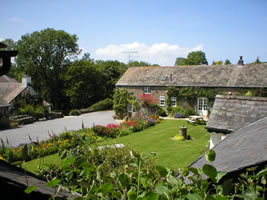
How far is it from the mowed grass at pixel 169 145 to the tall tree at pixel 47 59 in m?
26.2

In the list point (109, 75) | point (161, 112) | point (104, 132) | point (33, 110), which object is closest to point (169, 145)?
point (104, 132)

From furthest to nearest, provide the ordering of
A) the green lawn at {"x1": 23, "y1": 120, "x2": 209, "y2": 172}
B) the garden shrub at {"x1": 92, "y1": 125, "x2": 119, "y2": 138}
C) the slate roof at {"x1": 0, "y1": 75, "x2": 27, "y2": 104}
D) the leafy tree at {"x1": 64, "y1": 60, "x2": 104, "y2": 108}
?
1. the leafy tree at {"x1": 64, "y1": 60, "x2": 104, "y2": 108}
2. the slate roof at {"x1": 0, "y1": 75, "x2": 27, "y2": 104}
3. the garden shrub at {"x1": 92, "y1": 125, "x2": 119, "y2": 138}
4. the green lawn at {"x1": 23, "y1": 120, "x2": 209, "y2": 172}

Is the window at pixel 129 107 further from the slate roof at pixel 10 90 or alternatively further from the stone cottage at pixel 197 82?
the slate roof at pixel 10 90

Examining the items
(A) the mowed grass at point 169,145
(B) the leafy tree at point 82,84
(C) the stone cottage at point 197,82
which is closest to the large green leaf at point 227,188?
(A) the mowed grass at point 169,145

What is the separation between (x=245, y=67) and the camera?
87.6ft

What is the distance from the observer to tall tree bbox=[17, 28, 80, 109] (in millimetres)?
39750

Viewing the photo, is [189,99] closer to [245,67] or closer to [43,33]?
[245,67]

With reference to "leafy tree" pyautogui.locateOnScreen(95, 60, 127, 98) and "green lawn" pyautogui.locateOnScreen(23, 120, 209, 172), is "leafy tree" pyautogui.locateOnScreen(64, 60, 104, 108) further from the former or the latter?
"green lawn" pyautogui.locateOnScreen(23, 120, 209, 172)

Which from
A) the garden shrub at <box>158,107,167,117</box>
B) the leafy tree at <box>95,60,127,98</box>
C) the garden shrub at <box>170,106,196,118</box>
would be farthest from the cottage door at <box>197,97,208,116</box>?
the leafy tree at <box>95,60,127,98</box>

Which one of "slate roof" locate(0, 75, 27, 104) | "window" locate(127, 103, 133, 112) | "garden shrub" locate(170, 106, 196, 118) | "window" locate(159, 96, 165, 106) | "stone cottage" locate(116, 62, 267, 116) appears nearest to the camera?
"stone cottage" locate(116, 62, 267, 116)

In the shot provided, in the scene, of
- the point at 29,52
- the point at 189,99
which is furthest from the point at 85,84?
the point at 189,99

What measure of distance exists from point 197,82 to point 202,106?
3063 mm

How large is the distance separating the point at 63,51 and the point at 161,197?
44879mm

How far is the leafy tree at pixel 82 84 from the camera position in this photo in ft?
130
